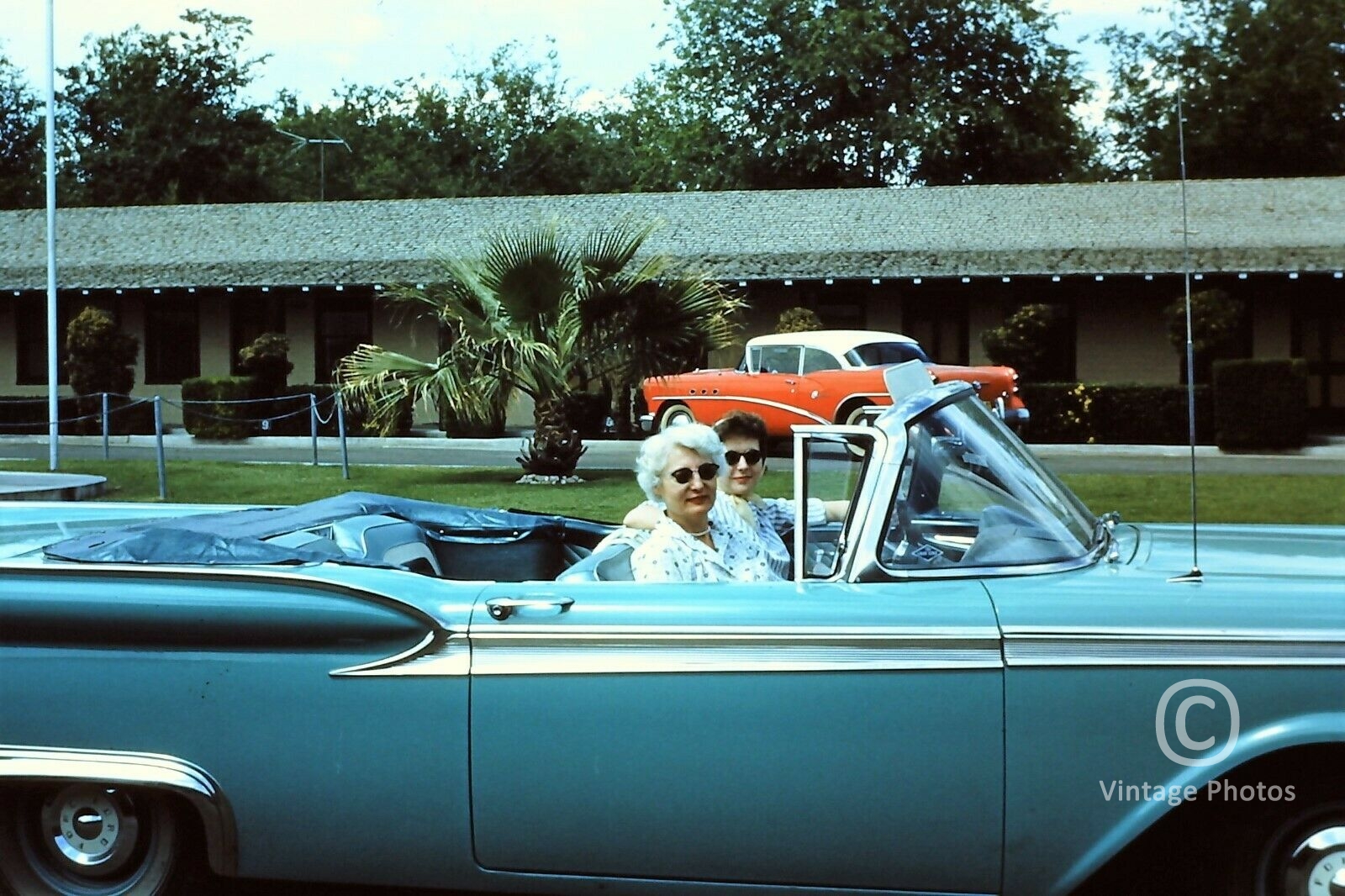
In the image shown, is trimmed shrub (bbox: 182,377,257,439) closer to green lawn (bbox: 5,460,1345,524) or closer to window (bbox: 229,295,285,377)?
window (bbox: 229,295,285,377)

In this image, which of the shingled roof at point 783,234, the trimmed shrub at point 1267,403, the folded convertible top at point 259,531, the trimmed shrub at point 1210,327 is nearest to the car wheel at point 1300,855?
the folded convertible top at point 259,531

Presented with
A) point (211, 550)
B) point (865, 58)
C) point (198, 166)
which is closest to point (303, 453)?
point (211, 550)

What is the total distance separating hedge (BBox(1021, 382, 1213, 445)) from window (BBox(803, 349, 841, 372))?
400 centimetres

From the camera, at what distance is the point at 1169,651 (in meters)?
3.11

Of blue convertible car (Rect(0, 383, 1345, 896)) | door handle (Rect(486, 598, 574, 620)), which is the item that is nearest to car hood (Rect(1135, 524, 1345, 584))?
blue convertible car (Rect(0, 383, 1345, 896))

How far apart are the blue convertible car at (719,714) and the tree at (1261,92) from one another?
42.9 meters

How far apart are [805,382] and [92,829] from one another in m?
17.5

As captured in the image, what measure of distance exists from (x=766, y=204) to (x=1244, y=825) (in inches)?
1103

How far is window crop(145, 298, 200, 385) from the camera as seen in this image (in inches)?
1209

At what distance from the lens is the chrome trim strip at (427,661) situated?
334 centimetres

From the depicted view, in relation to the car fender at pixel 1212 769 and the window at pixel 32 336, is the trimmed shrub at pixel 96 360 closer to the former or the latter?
the window at pixel 32 336

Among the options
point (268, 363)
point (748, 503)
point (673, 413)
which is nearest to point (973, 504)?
point (748, 503)

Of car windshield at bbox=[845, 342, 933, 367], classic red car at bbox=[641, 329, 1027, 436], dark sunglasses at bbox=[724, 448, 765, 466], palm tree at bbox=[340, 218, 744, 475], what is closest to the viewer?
dark sunglasses at bbox=[724, 448, 765, 466]

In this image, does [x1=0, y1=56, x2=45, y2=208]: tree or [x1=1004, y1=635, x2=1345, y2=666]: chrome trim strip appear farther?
[x1=0, y1=56, x2=45, y2=208]: tree
